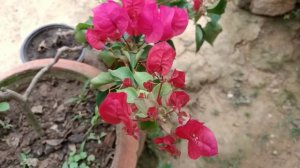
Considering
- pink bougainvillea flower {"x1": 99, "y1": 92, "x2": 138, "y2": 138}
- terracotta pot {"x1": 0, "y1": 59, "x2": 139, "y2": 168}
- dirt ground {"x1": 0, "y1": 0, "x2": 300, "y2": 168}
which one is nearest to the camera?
pink bougainvillea flower {"x1": 99, "y1": 92, "x2": 138, "y2": 138}

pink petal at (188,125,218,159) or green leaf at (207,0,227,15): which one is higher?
green leaf at (207,0,227,15)

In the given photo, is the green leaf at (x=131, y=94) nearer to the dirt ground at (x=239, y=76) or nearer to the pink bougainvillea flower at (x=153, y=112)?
the pink bougainvillea flower at (x=153, y=112)

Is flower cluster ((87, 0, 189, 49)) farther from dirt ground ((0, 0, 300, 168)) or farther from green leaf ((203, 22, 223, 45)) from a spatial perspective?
dirt ground ((0, 0, 300, 168))

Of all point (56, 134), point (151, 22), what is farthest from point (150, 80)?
point (56, 134)

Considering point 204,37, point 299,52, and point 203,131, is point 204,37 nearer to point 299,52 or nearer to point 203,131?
point 203,131

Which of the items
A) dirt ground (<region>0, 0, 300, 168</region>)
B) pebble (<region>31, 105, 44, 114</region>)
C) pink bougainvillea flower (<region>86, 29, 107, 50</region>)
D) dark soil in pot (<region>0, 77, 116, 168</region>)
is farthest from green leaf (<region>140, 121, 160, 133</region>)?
dirt ground (<region>0, 0, 300, 168</region>)

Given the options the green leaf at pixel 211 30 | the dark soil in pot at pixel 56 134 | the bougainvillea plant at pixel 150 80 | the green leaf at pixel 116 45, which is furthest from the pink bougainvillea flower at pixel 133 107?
the green leaf at pixel 211 30
